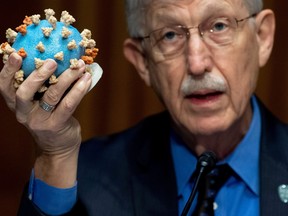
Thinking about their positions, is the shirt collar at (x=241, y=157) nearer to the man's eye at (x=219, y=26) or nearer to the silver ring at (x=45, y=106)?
the man's eye at (x=219, y=26)

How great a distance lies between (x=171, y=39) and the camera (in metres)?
2.08

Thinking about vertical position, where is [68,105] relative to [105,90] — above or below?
above

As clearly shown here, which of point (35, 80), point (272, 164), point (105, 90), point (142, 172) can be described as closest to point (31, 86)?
point (35, 80)

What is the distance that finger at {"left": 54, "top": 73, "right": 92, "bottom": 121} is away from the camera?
66.2 inches

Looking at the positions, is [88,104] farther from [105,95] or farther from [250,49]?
[250,49]

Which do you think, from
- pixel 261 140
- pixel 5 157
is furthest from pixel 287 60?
pixel 5 157

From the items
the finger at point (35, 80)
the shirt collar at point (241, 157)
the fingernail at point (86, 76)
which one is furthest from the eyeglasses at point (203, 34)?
the finger at point (35, 80)

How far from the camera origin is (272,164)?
2.10 metres

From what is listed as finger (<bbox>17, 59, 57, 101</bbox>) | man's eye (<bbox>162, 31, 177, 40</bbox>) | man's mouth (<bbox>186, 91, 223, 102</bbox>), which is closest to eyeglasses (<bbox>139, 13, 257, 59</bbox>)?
man's eye (<bbox>162, 31, 177, 40</bbox>)

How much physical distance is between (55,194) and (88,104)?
85 centimetres

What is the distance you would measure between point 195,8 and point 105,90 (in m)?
0.82

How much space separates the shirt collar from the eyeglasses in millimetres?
294

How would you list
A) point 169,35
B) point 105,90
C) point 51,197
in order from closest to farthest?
point 51,197
point 169,35
point 105,90

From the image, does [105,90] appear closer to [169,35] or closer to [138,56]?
[138,56]
